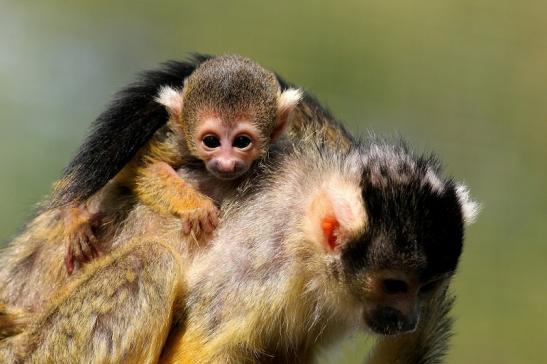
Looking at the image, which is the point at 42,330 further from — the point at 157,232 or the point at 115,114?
the point at 115,114

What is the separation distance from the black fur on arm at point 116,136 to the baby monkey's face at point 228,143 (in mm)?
259

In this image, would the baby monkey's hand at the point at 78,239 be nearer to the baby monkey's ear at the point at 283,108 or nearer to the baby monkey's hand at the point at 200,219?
the baby monkey's hand at the point at 200,219

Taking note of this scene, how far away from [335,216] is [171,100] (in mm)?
990

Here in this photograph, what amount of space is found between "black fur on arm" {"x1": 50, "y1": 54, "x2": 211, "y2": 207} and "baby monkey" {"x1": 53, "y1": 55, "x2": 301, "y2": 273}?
0.12 ft

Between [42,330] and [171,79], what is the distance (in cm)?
132

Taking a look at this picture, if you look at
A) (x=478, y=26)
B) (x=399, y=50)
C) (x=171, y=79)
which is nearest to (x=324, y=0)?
(x=399, y=50)

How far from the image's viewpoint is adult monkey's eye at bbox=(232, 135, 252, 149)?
395cm

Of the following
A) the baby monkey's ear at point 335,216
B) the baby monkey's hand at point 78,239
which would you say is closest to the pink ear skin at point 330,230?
the baby monkey's ear at point 335,216

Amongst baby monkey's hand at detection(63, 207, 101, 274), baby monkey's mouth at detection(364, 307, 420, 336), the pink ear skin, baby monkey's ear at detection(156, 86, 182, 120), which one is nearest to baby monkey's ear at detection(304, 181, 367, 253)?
the pink ear skin

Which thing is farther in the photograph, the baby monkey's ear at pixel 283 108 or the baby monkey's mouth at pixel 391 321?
the baby monkey's ear at pixel 283 108

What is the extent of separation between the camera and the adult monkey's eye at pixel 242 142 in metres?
3.95

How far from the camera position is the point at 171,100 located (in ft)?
13.1

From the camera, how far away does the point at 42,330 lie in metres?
3.64

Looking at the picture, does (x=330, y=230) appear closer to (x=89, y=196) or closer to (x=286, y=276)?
(x=286, y=276)
